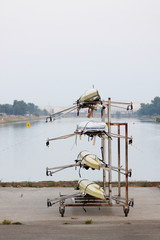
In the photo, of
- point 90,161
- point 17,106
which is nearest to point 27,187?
point 90,161

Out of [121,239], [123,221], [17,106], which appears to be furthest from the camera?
[17,106]

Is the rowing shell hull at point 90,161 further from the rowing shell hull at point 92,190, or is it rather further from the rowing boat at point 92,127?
the rowing boat at point 92,127

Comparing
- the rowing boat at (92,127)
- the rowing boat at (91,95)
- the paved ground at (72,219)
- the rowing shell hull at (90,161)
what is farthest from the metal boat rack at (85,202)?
the rowing boat at (91,95)

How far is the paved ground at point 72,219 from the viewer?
25.9 ft

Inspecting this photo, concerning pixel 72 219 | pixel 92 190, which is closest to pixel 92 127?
pixel 92 190

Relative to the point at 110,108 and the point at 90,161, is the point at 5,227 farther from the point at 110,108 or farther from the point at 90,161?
the point at 110,108

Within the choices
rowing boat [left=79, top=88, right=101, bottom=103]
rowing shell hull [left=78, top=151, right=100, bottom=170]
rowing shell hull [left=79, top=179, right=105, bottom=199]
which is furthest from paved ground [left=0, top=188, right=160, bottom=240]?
rowing boat [left=79, top=88, right=101, bottom=103]

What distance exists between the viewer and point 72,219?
31.1 ft

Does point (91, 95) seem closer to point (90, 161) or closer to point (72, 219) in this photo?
point (90, 161)

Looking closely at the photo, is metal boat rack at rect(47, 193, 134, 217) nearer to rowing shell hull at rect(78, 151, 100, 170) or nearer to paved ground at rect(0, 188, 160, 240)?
paved ground at rect(0, 188, 160, 240)

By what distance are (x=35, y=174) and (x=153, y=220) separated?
19.5 metres

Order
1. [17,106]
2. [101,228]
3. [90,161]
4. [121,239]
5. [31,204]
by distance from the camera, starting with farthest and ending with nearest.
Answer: [17,106]
[31,204]
[90,161]
[101,228]
[121,239]

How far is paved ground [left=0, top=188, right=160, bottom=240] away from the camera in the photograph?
789cm

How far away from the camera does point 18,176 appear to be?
27.4m
